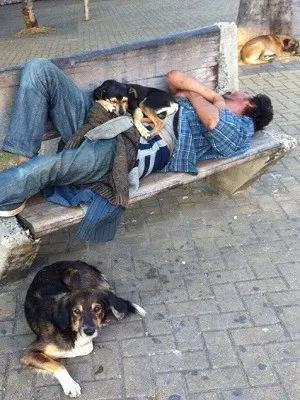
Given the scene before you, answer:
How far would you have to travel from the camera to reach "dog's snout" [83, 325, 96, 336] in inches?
104

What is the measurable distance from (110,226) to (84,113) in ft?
2.76

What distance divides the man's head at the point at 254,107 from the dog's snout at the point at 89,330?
7.28ft

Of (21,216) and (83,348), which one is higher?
(21,216)

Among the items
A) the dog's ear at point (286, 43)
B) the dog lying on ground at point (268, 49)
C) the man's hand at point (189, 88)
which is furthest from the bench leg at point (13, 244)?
the dog's ear at point (286, 43)

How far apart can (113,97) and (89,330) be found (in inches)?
67.8

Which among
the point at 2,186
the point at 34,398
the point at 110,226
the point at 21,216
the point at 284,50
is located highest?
the point at 2,186

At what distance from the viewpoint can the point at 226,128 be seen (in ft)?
12.2

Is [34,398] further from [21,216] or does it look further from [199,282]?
[199,282]

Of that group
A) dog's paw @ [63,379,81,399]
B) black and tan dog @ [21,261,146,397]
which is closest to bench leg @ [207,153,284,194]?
black and tan dog @ [21,261,146,397]

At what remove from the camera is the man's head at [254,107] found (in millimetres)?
4016

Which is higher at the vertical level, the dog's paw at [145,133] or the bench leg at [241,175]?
the dog's paw at [145,133]

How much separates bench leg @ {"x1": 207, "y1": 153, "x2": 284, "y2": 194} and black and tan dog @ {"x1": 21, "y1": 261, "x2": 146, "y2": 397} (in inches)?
70.2

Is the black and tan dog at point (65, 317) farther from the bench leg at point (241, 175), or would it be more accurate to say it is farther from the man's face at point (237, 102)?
the man's face at point (237, 102)

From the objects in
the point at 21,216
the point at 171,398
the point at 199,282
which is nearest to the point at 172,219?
the point at 199,282
